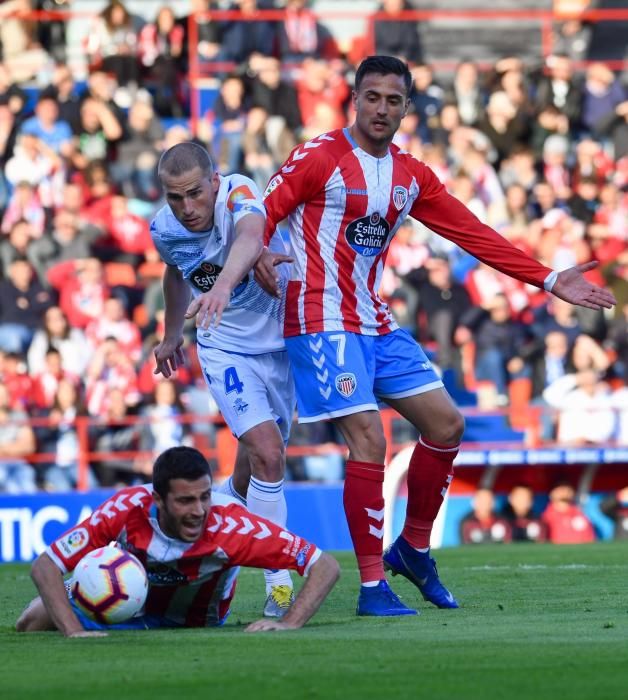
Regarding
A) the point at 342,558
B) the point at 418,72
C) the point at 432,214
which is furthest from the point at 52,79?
the point at 432,214

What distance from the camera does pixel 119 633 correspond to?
636cm

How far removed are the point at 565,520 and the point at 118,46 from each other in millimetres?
8970

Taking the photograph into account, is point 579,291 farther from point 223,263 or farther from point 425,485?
point 223,263

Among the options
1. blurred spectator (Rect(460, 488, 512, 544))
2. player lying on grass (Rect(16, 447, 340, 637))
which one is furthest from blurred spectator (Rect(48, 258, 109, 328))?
player lying on grass (Rect(16, 447, 340, 637))

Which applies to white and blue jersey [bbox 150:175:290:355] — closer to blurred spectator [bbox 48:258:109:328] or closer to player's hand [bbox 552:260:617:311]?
player's hand [bbox 552:260:617:311]

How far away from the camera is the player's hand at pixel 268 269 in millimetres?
6910

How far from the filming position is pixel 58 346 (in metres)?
16.3

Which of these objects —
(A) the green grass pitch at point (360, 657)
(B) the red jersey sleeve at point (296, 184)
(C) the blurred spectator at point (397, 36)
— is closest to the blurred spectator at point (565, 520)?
(A) the green grass pitch at point (360, 657)

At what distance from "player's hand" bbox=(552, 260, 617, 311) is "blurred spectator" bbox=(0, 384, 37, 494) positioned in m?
8.79

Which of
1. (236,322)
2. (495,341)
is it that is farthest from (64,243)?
(236,322)

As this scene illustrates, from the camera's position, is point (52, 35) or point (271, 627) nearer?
point (271, 627)

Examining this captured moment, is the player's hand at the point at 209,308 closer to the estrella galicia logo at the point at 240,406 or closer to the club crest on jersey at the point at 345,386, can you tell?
the club crest on jersey at the point at 345,386

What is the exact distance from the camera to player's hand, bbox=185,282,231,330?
6238 mm

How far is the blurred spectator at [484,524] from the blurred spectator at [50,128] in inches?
270
